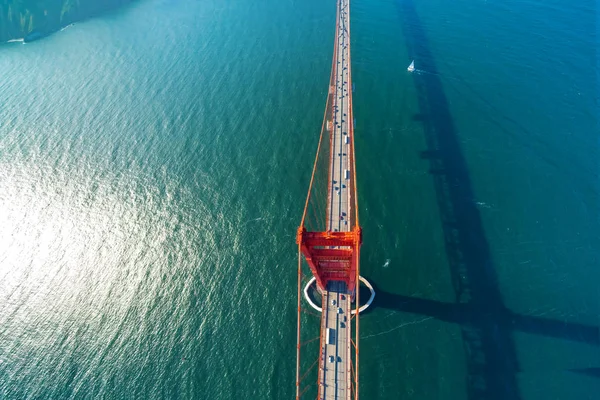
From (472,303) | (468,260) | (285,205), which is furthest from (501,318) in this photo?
(285,205)

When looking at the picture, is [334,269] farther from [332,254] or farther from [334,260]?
[332,254]

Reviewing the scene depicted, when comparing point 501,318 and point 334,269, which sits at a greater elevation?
point 334,269

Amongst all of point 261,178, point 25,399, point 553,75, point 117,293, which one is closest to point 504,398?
point 261,178

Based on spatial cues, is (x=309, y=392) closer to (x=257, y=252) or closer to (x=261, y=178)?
(x=257, y=252)

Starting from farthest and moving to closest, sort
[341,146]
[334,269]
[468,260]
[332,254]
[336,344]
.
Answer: [341,146] < [468,260] < [334,269] < [332,254] < [336,344]

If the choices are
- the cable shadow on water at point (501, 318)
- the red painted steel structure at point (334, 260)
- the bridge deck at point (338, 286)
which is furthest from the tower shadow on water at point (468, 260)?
the bridge deck at point (338, 286)

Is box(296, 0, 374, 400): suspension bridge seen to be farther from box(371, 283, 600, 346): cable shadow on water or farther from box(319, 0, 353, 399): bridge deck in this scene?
box(371, 283, 600, 346): cable shadow on water
